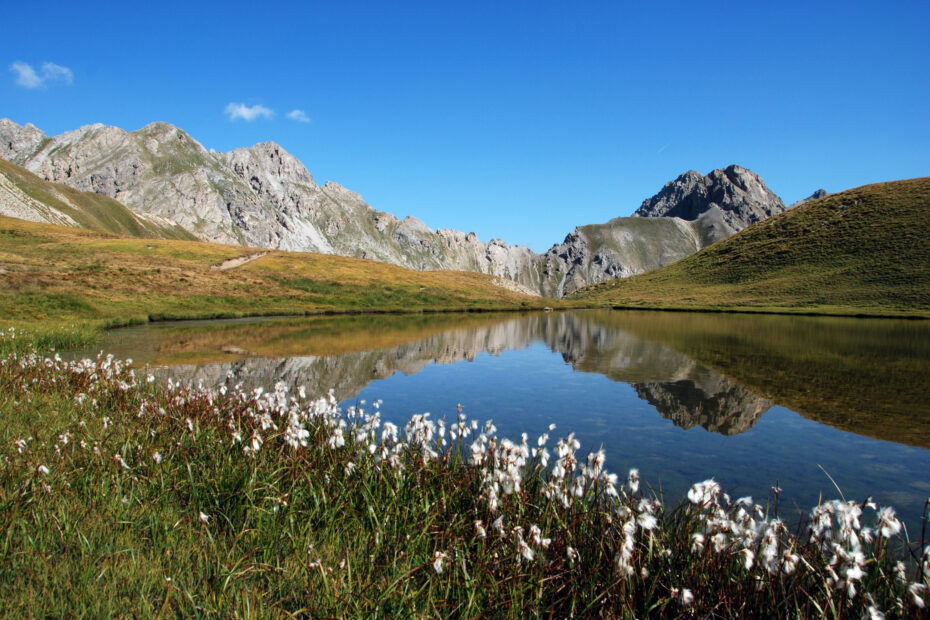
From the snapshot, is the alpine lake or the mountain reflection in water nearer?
the alpine lake

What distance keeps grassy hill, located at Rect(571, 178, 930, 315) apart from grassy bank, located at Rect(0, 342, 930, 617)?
101 m

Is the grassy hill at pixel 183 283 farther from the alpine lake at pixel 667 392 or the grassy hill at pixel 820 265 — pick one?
the grassy hill at pixel 820 265

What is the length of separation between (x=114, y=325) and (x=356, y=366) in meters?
30.2

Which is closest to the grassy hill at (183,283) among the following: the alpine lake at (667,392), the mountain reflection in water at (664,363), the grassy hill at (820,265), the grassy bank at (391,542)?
the mountain reflection in water at (664,363)

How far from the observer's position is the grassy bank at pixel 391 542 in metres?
4.34

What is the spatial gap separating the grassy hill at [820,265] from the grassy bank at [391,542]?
10111 centimetres

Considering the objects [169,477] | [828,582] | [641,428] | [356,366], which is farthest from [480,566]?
[356,366]

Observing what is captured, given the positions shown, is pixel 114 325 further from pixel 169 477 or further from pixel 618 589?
pixel 618 589

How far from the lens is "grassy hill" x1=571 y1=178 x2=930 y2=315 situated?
10738cm

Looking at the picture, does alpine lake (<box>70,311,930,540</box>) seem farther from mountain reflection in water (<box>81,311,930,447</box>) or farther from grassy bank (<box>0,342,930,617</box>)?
grassy bank (<box>0,342,930,617</box>)

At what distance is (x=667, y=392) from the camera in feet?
62.4

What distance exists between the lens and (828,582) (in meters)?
4.08

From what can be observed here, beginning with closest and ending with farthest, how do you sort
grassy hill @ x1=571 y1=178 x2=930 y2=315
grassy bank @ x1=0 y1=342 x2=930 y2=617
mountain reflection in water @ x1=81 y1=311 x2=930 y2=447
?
1. grassy bank @ x1=0 y1=342 x2=930 y2=617
2. mountain reflection in water @ x1=81 y1=311 x2=930 y2=447
3. grassy hill @ x1=571 y1=178 x2=930 y2=315

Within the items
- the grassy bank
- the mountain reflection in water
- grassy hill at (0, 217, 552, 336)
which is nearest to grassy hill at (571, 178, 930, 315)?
grassy hill at (0, 217, 552, 336)
